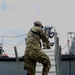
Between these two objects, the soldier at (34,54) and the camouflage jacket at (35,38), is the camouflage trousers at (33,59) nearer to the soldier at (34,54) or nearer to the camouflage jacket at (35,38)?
→ the soldier at (34,54)

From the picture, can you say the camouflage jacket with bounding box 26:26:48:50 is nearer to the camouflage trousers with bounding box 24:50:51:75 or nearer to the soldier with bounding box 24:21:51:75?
the soldier with bounding box 24:21:51:75

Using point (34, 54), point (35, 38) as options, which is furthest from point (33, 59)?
point (35, 38)

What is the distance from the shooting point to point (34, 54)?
22.6 ft

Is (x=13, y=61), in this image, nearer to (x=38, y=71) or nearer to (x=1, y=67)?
(x=1, y=67)

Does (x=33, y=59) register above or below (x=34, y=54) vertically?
below

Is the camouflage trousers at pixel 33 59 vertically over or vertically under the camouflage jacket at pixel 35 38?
under

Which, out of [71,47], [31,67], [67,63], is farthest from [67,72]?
[31,67]

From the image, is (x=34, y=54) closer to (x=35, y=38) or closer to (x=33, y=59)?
(x=33, y=59)

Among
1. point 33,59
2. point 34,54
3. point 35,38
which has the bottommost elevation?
point 33,59

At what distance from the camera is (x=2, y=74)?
10.2 metres

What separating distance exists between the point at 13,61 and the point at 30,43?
3.37 metres

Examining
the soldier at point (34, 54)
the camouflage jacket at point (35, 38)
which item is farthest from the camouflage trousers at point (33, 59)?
the camouflage jacket at point (35, 38)

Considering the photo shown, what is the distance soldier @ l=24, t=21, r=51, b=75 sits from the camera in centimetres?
693

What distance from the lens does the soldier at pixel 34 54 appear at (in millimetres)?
6926
